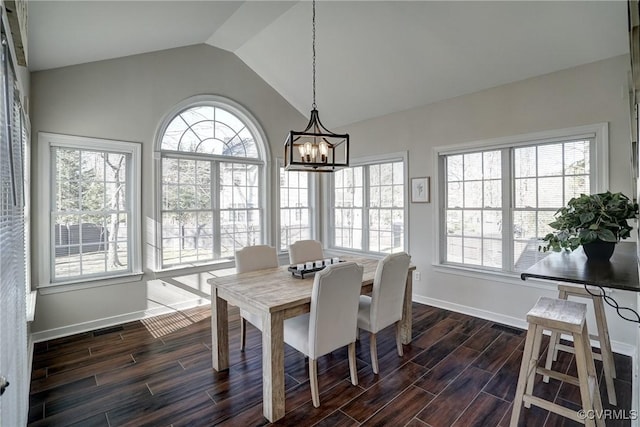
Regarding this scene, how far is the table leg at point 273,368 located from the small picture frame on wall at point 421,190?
Result: 2925 mm

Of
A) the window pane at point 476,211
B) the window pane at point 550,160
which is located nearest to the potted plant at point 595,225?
the window pane at point 550,160

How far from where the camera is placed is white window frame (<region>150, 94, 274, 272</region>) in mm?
4113

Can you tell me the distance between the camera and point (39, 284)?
132 inches

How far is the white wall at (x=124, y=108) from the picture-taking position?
3369mm

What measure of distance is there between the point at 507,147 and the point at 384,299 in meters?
2.42

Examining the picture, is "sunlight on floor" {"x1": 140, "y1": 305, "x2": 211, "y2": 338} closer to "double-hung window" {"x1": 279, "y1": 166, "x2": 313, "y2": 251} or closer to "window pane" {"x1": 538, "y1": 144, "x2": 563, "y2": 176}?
"double-hung window" {"x1": 279, "y1": 166, "x2": 313, "y2": 251}

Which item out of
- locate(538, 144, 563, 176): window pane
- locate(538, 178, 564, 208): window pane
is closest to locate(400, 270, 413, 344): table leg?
locate(538, 178, 564, 208): window pane

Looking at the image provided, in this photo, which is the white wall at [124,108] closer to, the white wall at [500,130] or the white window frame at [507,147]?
the white wall at [500,130]

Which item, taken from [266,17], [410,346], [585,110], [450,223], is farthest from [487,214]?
[266,17]

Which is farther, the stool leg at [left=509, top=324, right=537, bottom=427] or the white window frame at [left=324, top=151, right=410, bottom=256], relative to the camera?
the white window frame at [left=324, top=151, right=410, bottom=256]

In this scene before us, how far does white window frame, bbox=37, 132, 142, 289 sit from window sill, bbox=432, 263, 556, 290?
386 centimetres

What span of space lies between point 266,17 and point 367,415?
411 centimetres

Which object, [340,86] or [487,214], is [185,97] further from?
[487,214]

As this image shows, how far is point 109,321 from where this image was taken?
3766mm
